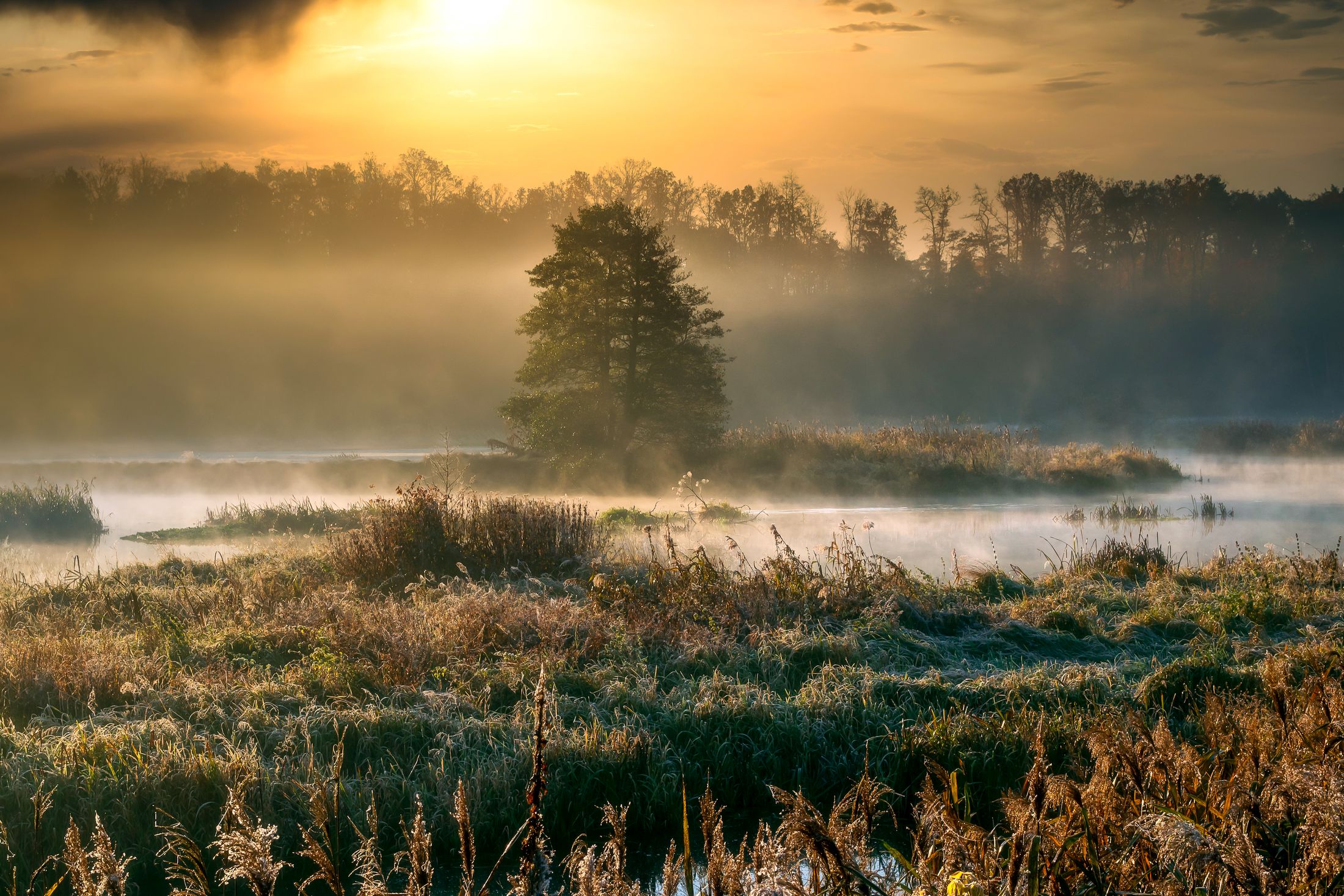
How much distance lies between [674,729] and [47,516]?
18899 mm

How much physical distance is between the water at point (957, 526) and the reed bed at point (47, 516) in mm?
600

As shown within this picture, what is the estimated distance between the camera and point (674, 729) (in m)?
7.66

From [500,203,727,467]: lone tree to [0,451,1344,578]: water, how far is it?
146 inches

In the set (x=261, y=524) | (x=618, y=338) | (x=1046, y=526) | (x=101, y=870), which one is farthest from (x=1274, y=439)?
(x=101, y=870)

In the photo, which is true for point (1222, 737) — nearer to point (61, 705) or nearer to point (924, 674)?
point (924, 674)

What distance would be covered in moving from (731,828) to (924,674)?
278cm

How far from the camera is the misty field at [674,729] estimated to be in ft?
11.2

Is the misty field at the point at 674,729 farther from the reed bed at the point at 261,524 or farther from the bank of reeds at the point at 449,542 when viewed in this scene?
the reed bed at the point at 261,524

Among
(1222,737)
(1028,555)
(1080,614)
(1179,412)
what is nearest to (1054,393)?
(1179,412)

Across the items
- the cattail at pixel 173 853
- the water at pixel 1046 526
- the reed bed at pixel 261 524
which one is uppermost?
the cattail at pixel 173 853

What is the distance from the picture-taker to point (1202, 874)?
12.6ft

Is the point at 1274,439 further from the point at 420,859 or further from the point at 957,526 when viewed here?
the point at 420,859

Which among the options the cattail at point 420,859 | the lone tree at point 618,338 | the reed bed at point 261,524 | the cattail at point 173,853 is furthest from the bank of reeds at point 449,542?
the lone tree at point 618,338

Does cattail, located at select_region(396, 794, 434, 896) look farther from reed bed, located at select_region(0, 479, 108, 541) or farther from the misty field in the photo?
reed bed, located at select_region(0, 479, 108, 541)
